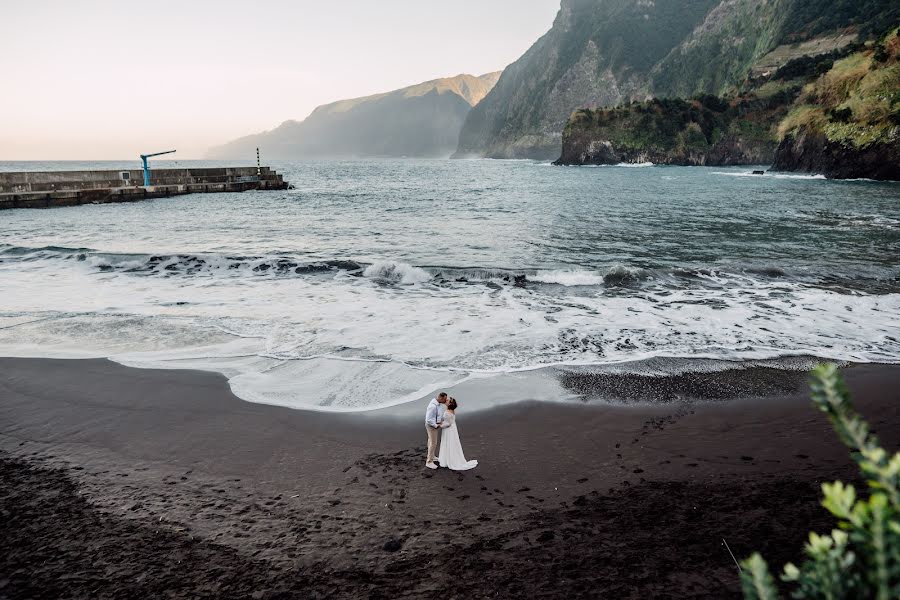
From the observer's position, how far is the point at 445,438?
6797 mm

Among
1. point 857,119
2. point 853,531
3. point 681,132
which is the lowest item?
point 853,531

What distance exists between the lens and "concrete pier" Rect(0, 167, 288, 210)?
47.3 meters

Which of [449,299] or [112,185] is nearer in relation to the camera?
[449,299]

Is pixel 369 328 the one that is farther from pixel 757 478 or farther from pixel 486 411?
pixel 757 478

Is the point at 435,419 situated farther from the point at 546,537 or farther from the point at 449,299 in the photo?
the point at 449,299

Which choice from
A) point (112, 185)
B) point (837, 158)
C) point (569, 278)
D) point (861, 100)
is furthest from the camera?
point (837, 158)

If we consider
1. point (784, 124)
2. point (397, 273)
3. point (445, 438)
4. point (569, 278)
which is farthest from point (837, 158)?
point (445, 438)

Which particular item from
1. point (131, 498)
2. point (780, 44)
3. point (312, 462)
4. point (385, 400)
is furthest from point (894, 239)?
point (780, 44)

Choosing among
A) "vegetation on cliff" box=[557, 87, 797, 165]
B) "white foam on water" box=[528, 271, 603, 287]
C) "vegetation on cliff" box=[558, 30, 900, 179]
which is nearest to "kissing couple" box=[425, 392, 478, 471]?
"white foam on water" box=[528, 271, 603, 287]

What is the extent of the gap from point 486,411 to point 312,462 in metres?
2.86

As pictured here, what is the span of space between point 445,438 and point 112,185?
6372cm

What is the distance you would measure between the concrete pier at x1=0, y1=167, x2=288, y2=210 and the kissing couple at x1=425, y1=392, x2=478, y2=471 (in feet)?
177

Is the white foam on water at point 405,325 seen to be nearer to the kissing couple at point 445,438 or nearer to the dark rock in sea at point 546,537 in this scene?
the kissing couple at point 445,438

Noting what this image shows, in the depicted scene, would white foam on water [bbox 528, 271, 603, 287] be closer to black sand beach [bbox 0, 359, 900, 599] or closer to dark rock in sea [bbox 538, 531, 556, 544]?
black sand beach [bbox 0, 359, 900, 599]
